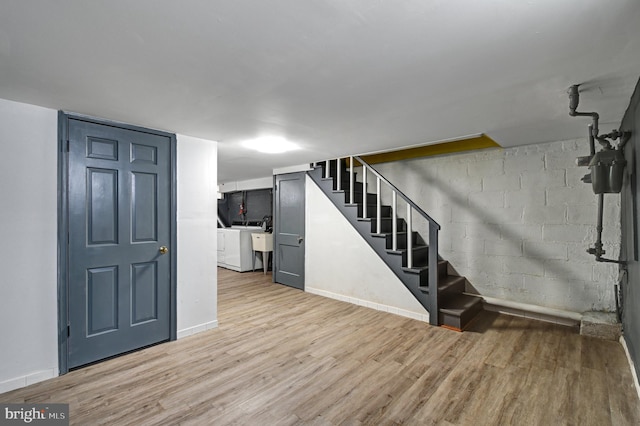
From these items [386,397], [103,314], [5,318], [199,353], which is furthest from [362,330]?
[5,318]

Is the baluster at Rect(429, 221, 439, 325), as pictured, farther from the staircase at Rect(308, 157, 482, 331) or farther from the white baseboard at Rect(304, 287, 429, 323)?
the white baseboard at Rect(304, 287, 429, 323)

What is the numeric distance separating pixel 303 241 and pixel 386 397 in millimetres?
3080

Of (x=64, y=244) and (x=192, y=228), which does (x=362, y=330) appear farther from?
(x=64, y=244)

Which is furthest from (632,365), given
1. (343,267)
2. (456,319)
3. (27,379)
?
(27,379)

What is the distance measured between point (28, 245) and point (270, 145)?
2297 mm

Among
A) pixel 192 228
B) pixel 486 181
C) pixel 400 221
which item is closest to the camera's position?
pixel 192 228

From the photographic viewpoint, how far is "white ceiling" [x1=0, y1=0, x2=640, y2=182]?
1212mm

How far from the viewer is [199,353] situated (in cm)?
276

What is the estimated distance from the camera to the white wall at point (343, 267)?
3.81 m

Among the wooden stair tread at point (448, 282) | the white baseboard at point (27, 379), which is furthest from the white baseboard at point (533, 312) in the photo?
the white baseboard at point (27, 379)

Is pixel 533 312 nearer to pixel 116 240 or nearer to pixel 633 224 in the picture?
pixel 633 224

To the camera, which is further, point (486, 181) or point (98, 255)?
point (486, 181)

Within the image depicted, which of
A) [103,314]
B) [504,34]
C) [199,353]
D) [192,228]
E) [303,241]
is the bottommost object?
[199,353]

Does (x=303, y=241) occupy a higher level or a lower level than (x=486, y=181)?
lower
